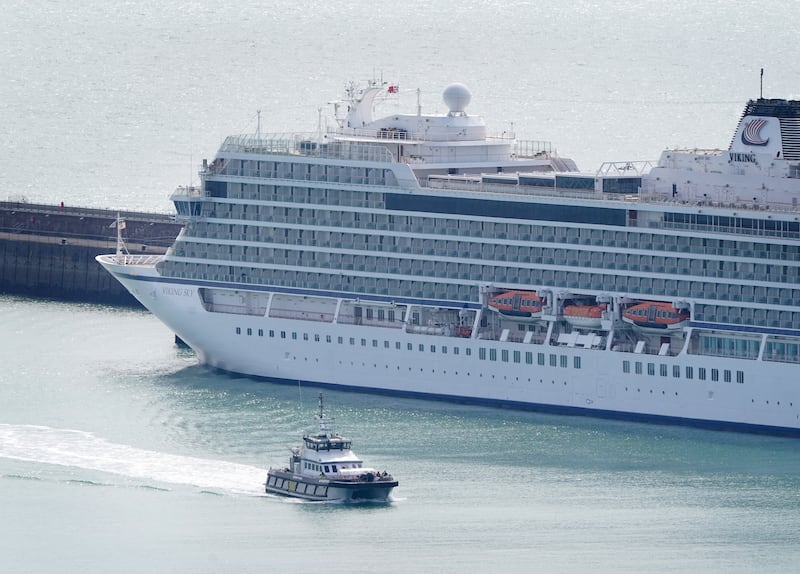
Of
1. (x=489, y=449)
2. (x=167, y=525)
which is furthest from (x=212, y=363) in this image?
(x=167, y=525)

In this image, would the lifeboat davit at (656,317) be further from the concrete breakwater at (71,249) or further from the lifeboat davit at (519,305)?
the concrete breakwater at (71,249)

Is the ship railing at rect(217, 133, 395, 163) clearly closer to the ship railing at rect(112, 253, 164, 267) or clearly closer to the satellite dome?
the satellite dome

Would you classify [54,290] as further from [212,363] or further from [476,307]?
[476,307]

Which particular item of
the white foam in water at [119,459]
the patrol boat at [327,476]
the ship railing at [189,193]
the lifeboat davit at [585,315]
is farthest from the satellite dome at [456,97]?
the patrol boat at [327,476]

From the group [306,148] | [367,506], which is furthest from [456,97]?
[367,506]

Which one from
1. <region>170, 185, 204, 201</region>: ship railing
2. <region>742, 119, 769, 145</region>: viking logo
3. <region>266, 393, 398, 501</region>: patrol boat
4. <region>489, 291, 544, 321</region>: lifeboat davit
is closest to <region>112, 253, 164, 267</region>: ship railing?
<region>170, 185, 204, 201</region>: ship railing

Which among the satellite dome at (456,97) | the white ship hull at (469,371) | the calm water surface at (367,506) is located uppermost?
the satellite dome at (456,97)
